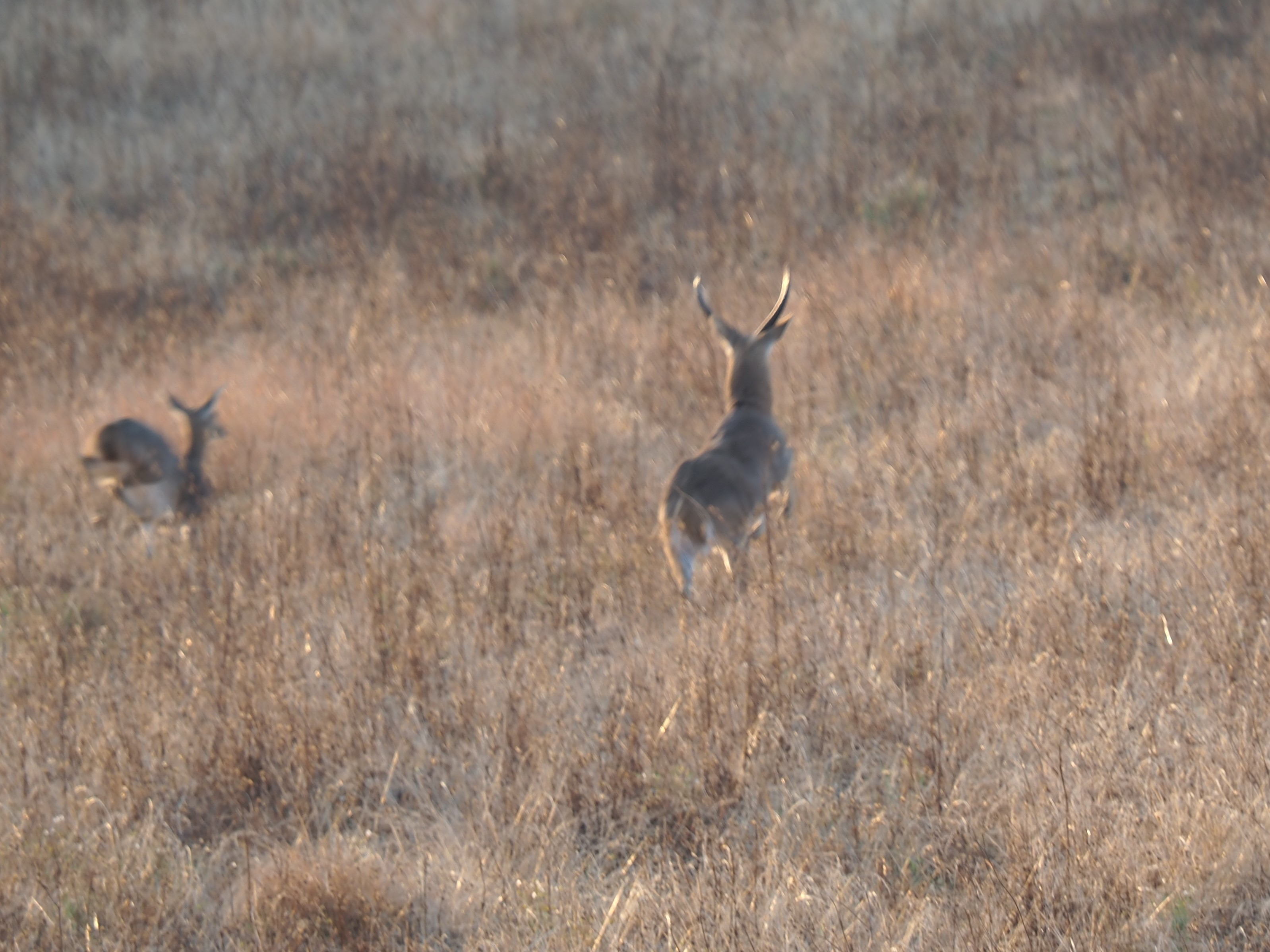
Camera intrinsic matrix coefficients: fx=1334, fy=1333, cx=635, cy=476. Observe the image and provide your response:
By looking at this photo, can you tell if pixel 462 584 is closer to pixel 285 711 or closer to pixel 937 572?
pixel 285 711

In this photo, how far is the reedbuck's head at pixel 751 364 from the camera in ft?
23.0

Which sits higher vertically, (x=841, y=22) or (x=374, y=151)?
(x=841, y=22)

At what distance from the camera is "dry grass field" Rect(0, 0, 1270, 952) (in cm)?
390

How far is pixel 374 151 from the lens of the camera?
15656mm

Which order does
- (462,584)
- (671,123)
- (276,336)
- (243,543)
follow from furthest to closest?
(671,123) < (276,336) < (243,543) < (462,584)

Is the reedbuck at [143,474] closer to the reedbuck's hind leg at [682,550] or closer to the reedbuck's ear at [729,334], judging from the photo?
the reedbuck's ear at [729,334]

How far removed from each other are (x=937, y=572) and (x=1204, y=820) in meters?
2.18

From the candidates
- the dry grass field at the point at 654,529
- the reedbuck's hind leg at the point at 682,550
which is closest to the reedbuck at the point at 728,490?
the reedbuck's hind leg at the point at 682,550

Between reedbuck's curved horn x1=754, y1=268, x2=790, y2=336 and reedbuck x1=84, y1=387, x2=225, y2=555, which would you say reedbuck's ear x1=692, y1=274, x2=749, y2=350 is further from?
reedbuck x1=84, y1=387, x2=225, y2=555

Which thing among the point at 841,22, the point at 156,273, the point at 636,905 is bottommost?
the point at 636,905

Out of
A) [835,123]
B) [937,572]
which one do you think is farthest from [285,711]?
[835,123]

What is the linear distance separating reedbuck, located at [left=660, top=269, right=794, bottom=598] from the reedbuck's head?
0.23 ft

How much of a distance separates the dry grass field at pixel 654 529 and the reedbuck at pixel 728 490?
0.20 meters

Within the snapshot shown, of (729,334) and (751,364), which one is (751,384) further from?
(729,334)
